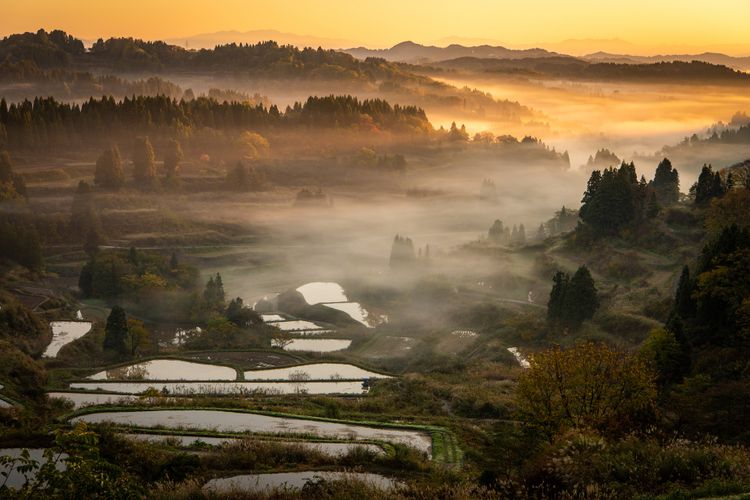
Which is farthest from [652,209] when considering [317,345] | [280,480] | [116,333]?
[280,480]

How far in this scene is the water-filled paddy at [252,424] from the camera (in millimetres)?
29469

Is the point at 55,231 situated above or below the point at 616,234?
below

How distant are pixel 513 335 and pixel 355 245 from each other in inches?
3574

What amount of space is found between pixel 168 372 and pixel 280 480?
37131 mm

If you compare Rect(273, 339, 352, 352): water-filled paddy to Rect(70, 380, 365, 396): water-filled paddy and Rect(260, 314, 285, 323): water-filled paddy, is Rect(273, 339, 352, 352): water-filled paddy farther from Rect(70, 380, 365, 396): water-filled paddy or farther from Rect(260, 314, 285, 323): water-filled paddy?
Rect(70, 380, 365, 396): water-filled paddy

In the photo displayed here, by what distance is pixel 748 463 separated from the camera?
1962cm

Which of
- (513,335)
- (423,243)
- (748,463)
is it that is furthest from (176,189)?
(748,463)

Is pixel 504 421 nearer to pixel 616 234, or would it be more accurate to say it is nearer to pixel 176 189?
pixel 616 234

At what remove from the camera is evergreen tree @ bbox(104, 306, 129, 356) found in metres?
69.0

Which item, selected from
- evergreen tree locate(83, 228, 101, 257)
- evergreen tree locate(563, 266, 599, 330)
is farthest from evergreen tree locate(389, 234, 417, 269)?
evergreen tree locate(83, 228, 101, 257)

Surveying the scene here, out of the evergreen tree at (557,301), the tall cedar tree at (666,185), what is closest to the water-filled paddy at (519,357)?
the evergreen tree at (557,301)

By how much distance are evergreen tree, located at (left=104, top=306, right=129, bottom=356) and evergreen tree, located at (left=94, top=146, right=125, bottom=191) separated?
12238 cm

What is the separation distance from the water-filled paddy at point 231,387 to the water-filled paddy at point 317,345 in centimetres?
2675

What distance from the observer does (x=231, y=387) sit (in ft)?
165
